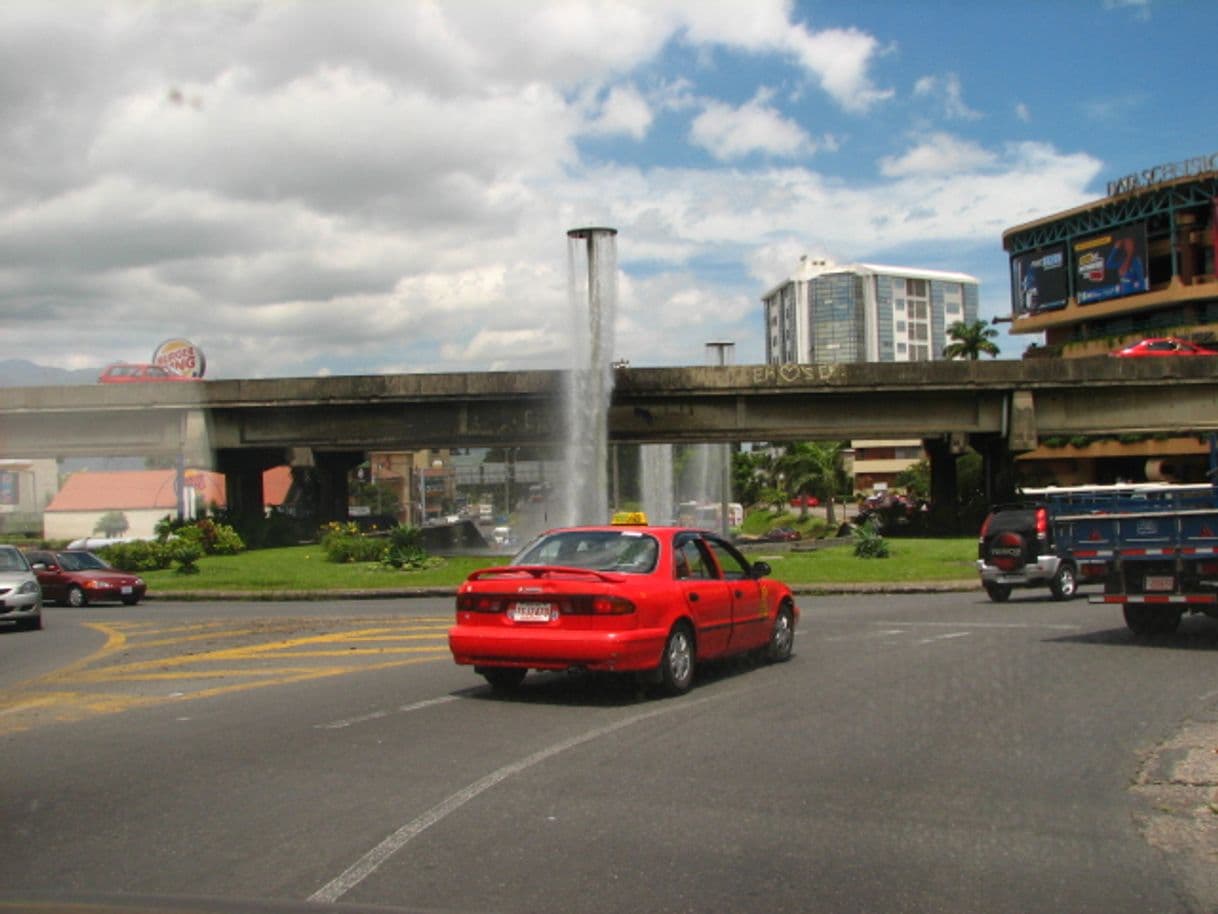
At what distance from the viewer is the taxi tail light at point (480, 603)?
10.7 m

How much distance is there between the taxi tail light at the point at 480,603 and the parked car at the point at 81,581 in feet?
60.9

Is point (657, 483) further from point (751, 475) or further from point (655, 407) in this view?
point (751, 475)

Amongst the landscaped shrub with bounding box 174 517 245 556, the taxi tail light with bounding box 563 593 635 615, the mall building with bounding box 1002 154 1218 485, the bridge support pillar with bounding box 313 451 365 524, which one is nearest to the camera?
the taxi tail light with bounding box 563 593 635 615

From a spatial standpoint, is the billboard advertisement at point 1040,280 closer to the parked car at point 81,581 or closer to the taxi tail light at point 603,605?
the parked car at point 81,581

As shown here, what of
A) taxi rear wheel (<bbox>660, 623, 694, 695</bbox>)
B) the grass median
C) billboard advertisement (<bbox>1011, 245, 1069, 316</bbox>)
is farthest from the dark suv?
billboard advertisement (<bbox>1011, 245, 1069, 316</bbox>)

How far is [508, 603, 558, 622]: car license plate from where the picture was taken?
10430mm

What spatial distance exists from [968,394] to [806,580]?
64.1ft

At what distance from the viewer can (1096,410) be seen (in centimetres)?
4322

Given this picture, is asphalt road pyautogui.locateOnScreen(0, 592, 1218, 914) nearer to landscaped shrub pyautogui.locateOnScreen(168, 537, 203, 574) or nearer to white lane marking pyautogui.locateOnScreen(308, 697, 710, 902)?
white lane marking pyautogui.locateOnScreen(308, 697, 710, 902)

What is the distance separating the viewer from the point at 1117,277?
83750mm

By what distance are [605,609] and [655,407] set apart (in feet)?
108

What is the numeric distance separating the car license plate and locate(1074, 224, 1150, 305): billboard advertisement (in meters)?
79.9

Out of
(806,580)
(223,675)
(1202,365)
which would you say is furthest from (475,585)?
(1202,365)

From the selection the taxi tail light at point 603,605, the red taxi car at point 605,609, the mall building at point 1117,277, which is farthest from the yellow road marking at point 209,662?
the mall building at point 1117,277
